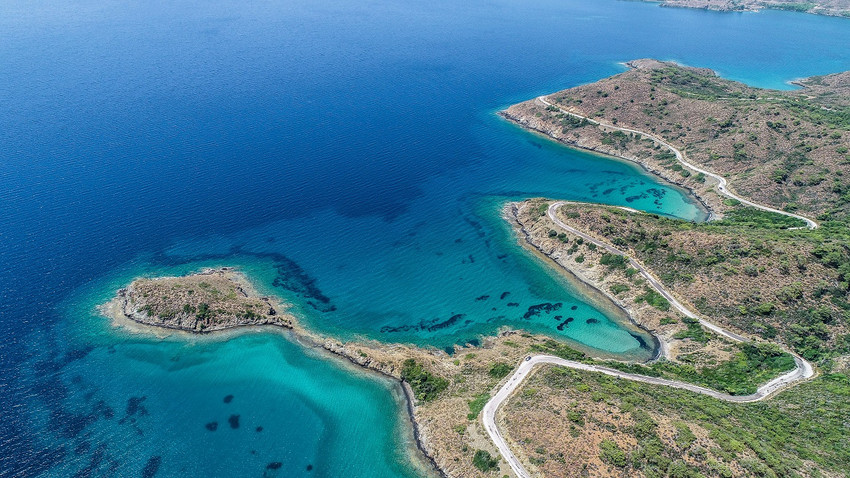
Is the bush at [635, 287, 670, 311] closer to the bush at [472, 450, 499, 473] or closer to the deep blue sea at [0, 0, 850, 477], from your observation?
the deep blue sea at [0, 0, 850, 477]

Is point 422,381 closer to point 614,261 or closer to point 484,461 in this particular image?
point 484,461

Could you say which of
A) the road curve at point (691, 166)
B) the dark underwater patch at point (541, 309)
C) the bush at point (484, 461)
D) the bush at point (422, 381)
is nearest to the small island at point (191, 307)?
the bush at point (422, 381)

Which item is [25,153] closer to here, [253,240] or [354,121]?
[253,240]

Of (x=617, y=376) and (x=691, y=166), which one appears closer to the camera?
(x=617, y=376)

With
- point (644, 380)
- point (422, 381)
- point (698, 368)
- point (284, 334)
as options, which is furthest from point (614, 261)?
point (284, 334)

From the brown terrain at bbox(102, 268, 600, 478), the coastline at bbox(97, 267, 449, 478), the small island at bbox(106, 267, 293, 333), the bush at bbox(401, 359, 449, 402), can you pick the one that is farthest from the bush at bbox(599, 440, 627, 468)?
the small island at bbox(106, 267, 293, 333)

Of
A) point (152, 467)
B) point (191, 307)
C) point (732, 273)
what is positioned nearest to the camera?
point (152, 467)

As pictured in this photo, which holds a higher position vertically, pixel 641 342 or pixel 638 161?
pixel 638 161
